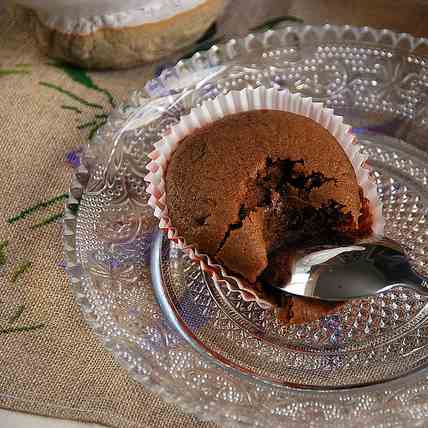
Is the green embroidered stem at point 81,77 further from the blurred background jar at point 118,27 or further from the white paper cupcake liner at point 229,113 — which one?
the white paper cupcake liner at point 229,113

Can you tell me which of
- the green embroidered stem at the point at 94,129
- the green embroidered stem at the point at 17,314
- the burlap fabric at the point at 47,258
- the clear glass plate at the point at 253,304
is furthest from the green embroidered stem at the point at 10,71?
the green embroidered stem at the point at 17,314

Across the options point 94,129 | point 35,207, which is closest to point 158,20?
point 94,129

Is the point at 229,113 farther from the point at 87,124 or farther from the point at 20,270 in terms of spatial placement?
the point at 20,270

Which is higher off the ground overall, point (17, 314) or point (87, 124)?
point (87, 124)

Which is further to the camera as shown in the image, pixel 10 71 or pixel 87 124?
pixel 10 71

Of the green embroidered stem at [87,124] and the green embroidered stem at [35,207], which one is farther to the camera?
the green embroidered stem at [87,124]

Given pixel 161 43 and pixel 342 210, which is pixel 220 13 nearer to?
pixel 161 43
